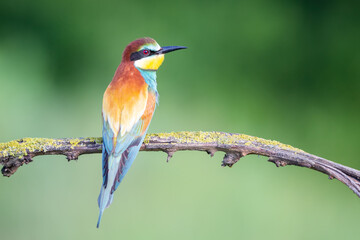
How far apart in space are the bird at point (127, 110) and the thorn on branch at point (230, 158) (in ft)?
1.07

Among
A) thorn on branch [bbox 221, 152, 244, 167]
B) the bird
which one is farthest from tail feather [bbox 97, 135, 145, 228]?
thorn on branch [bbox 221, 152, 244, 167]

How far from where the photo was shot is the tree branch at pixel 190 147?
142 cm

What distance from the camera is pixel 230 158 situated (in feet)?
4.77

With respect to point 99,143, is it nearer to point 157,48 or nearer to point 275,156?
point 157,48

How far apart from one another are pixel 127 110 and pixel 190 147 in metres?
0.30

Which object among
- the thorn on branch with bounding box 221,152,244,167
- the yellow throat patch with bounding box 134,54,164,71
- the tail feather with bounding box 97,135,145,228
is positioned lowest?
the tail feather with bounding box 97,135,145,228

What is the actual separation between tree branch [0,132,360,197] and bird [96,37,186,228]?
66 millimetres

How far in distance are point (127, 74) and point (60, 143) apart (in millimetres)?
393

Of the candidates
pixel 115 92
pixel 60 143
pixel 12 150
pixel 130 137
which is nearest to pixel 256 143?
pixel 130 137

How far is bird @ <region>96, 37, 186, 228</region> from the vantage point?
1.48 meters

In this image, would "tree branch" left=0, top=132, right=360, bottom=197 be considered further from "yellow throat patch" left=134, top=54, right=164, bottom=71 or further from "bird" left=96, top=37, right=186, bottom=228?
"yellow throat patch" left=134, top=54, right=164, bottom=71

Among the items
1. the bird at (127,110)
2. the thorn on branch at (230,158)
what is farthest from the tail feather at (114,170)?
the thorn on branch at (230,158)

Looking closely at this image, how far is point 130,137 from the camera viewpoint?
5.06 ft

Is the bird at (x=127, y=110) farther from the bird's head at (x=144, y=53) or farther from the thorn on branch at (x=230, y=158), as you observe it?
the thorn on branch at (x=230, y=158)
